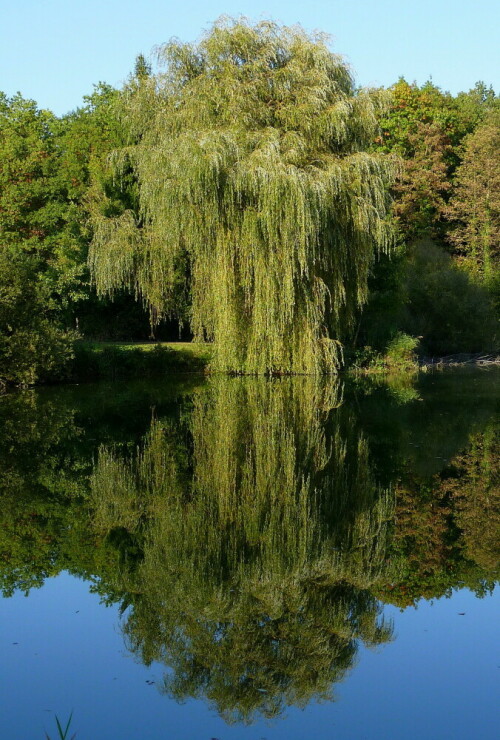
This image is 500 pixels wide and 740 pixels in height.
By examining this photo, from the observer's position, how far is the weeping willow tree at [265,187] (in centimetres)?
2059

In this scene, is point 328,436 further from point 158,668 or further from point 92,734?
point 92,734

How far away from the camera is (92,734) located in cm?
431

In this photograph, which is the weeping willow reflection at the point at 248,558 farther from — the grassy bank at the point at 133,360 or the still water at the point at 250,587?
the grassy bank at the point at 133,360

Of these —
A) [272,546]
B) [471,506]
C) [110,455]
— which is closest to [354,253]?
[110,455]

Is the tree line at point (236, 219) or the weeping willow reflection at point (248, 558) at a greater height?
the tree line at point (236, 219)

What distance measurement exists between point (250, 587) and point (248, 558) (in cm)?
72

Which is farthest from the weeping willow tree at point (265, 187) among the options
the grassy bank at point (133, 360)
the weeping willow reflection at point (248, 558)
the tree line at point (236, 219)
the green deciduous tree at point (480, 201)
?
the green deciduous tree at point (480, 201)

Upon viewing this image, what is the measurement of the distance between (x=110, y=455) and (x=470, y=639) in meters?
7.16

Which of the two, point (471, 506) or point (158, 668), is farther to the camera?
point (471, 506)

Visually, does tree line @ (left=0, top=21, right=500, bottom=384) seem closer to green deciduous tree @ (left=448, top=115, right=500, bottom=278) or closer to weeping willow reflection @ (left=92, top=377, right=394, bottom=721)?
weeping willow reflection @ (left=92, top=377, right=394, bottom=721)

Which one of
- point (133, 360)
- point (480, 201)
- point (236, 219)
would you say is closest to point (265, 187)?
point (236, 219)

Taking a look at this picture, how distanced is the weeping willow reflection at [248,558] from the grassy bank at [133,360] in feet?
37.7

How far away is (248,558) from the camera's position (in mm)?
7047

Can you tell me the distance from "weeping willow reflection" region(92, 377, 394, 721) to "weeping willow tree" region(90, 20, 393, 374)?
875 cm
